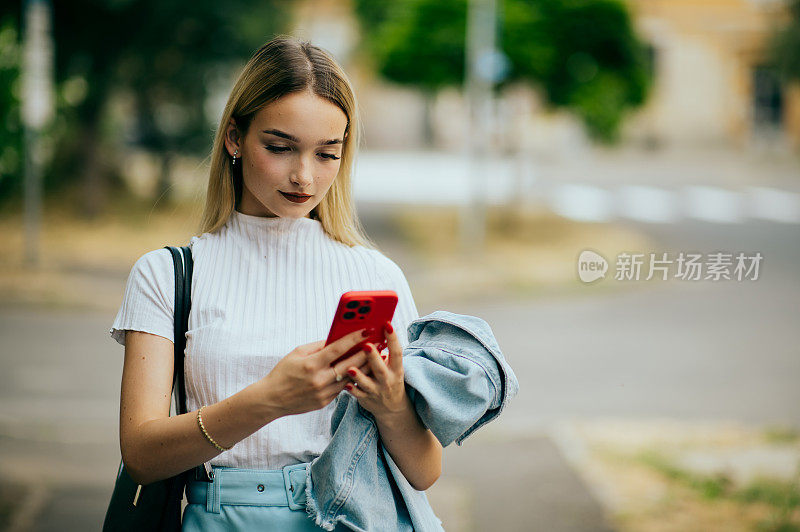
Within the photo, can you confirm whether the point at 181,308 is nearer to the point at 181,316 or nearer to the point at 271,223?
the point at 181,316

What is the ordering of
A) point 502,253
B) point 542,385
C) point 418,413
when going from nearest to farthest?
point 418,413
point 542,385
point 502,253

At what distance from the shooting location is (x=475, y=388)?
4.89 feet

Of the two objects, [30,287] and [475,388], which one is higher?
[475,388]

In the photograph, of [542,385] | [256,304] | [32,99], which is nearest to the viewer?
[256,304]

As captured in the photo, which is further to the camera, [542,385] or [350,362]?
[542,385]

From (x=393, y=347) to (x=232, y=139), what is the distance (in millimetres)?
570

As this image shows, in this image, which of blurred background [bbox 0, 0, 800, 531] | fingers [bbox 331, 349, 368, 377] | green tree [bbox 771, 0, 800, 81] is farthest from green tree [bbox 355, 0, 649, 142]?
green tree [bbox 771, 0, 800, 81]

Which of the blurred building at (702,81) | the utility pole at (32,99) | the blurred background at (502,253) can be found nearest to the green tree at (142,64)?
the blurred background at (502,253)

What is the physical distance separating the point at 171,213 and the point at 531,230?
6.36 m

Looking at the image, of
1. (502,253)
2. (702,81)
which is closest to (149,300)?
(502,253)

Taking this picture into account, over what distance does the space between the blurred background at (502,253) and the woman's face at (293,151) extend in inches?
11.0

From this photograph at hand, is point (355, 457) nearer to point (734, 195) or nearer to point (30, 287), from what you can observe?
point (30, 287)

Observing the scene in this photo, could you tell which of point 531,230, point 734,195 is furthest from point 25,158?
point 734,195

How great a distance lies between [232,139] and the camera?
171 centimetres
